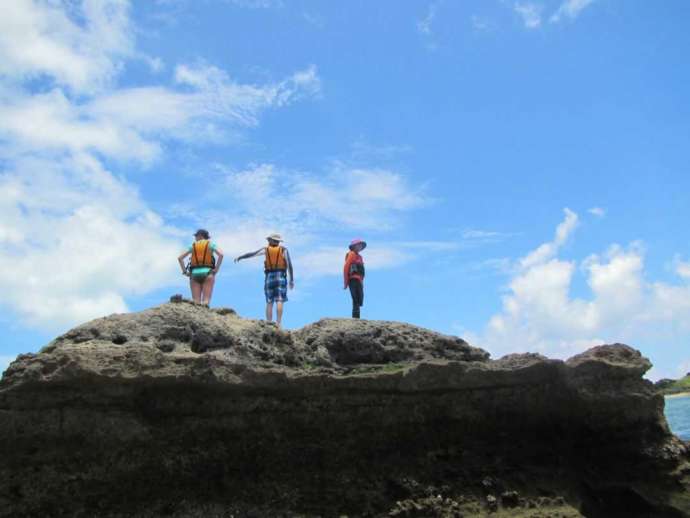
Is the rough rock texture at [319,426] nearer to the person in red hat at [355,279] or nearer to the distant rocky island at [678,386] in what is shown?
the person in red hat at [355,279]

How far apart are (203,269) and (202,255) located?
21cm

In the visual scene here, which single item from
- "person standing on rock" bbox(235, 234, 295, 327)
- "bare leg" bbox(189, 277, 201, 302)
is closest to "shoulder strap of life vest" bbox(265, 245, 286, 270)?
"person standing on rock" bbox(235, 234, 295, 327)

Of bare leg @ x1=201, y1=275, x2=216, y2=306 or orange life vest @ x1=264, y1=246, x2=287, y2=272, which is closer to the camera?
bare leg @ x1=201, y1=275, x2=216, y2=306

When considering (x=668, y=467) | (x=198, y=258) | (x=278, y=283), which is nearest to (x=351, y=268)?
(x=278, y=283)

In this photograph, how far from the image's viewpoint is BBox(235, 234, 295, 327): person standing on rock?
1115 cm

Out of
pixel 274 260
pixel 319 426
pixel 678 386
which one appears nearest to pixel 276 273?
pixel 274 260

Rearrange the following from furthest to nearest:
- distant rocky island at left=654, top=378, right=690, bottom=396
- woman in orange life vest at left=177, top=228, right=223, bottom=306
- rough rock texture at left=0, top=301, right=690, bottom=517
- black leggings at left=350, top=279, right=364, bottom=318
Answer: distant rocky island at left=654, top=378, right=690, bottom=396 < black leggings at left=350, top=279, right=364, bottom=318 < woman in orange life vest at left=177, top=228, right=223, bottom=306 < rough rock texture at left=0, top=301, right=690, bottom=517

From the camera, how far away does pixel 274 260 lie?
11.4 m

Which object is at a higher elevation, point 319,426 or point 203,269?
point 203,269

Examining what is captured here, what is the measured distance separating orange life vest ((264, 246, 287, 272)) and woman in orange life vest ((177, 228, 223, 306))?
1030 mm

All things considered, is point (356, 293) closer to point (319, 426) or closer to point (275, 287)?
point (275, 287)

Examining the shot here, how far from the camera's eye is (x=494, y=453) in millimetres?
9602

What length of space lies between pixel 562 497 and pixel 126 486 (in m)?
5.67

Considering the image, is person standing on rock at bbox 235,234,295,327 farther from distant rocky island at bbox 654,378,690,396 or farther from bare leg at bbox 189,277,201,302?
distant rocky island at bbox 654,378,690,396
